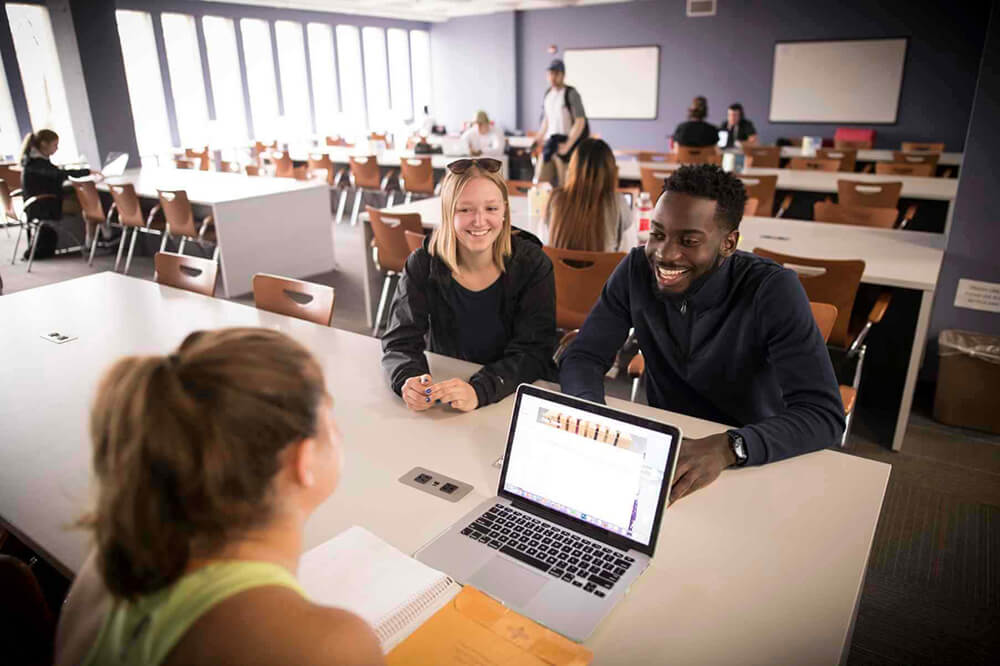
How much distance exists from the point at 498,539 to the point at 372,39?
43.6 feet

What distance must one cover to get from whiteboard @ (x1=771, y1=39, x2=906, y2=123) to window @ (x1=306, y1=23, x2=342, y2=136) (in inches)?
298

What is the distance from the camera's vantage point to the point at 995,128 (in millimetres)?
2879

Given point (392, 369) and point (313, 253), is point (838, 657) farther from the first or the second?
point (313, 253)

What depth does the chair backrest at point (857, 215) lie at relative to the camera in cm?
353

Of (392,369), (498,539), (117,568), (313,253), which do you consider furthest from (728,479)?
(313,253)

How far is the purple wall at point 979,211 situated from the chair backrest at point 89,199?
19.9 feet

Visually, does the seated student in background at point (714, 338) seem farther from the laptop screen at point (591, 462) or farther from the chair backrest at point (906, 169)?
the chair backrest at point (906, 169)

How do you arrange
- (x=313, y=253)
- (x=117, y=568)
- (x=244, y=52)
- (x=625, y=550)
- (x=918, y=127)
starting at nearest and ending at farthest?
1. (x=117, y=568)
2. (x=625, y=550)
3. (x=313, y=253)
4. (x=918, y=127)
5. (x=244, y=52)

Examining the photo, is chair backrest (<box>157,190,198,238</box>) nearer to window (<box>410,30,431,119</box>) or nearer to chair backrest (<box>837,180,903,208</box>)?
chair backrest (<box>837,180,903,208</box>)

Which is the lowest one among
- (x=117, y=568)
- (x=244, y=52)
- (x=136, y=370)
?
(x=117, y=568)

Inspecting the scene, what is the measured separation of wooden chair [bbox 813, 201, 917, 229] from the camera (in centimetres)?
353

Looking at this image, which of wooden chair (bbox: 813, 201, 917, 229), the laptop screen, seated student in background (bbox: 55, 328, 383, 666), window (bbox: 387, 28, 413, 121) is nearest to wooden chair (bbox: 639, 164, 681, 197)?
wooden chair (bbox: 813, 201, 917, 229)

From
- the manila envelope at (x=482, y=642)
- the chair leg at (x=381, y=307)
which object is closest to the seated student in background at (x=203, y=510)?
the manila envelope at (x=482, y=642)

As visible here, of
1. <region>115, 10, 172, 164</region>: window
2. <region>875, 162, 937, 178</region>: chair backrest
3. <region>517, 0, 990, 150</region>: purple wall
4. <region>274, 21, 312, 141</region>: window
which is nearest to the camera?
<region>875, 162, 937, 178</region>: chair backrest
